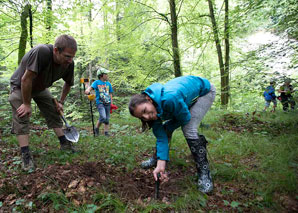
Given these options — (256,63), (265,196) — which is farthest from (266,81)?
(265,196)

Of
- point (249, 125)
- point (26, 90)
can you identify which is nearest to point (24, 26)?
point (26, 90)

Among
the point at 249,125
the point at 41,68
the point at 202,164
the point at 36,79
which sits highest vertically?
the point at 41,68

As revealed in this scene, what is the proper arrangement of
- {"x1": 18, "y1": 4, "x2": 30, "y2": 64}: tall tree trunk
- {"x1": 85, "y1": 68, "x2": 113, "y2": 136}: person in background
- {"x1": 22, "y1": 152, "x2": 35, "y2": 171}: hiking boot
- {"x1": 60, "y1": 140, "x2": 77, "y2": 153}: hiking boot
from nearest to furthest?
{"x1": 22, "y1": 152, "x2": 35, "y2": 171}: hiking boot < {"x1": 60, "y1": 140, "x2": 77, "y2": 153}: hiking boot < {"x1": 85, "y1": 68, "x2": 113, "y2": 136}: person in background < {"x1": 18, "y1": 4, "x2": 30, "y2": 64}: tall tree trunk

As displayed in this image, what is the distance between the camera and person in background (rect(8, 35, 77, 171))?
98.3 inches

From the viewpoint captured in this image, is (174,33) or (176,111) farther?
(174,33)

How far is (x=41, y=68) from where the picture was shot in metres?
2.64

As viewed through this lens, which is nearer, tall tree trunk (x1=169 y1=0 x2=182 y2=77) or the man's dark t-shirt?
the man's dark t-shirt

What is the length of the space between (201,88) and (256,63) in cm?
241

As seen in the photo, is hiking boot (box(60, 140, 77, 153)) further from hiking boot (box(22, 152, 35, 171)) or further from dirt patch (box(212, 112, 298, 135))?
dirt patch (box(212, 112, 298, 135))

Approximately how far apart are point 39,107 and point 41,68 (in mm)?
938

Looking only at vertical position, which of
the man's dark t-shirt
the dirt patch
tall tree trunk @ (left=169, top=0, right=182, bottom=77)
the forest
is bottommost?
the dirt patch

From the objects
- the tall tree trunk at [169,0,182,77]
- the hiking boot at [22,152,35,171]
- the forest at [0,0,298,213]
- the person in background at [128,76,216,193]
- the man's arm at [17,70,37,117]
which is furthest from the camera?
the tall tree trunk at [169,0,182,77]

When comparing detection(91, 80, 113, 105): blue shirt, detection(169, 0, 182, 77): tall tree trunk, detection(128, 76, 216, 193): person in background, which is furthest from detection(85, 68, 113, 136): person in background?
detection(128, 76, 216, 193): person in background

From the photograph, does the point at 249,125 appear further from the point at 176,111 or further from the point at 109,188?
the point at 109,188
